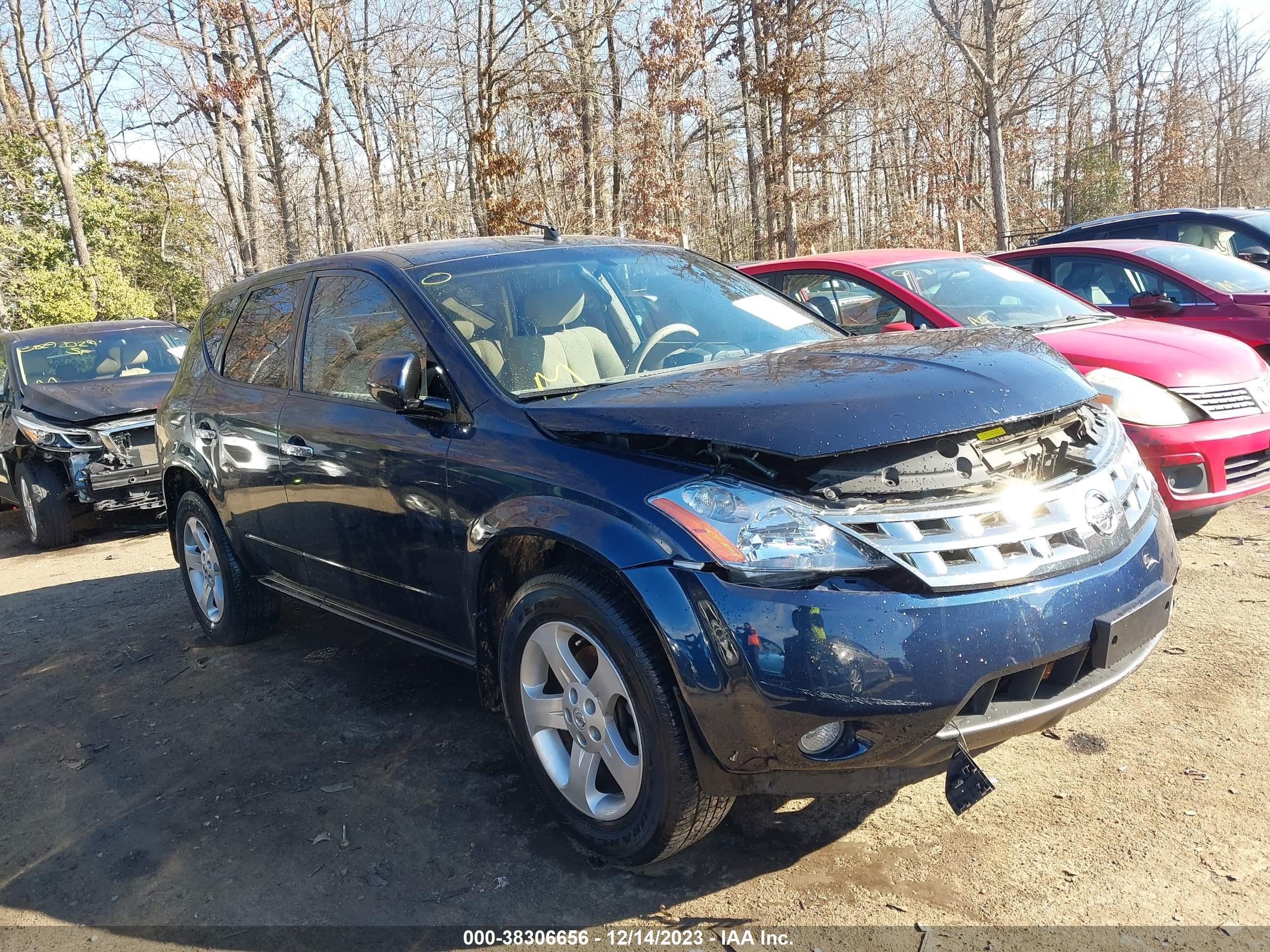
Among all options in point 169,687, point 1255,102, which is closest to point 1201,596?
point 169,687

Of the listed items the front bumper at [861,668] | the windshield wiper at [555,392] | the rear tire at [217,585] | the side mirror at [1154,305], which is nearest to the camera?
the front bumper at [861,668]

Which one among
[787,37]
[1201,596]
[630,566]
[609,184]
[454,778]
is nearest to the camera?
[630,566]

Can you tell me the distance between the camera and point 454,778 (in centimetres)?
325

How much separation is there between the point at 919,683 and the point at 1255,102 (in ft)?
139

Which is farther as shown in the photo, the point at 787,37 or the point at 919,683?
the point at 787,37

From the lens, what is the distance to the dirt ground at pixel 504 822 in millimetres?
2457

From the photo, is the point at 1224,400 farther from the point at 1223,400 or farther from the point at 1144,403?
the point at 1144,403

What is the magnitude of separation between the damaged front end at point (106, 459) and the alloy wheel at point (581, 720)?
6.03 m

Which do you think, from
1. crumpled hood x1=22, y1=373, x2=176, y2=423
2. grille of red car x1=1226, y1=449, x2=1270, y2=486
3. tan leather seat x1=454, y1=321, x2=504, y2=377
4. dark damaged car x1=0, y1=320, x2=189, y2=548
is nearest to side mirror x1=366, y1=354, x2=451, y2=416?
tan leather seat x1=454, y1=321, x2=504, y2=377

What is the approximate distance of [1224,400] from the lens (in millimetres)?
4738

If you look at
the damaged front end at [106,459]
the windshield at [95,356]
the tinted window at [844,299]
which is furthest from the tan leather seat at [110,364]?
the tinted window at [844,299]

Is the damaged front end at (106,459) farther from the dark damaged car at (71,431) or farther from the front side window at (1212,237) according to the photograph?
the front side window at (1212,237)

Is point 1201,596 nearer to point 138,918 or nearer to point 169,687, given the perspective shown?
point 138,918

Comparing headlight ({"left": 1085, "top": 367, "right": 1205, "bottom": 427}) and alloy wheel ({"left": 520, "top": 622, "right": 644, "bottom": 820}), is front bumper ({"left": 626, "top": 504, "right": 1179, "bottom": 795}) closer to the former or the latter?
alloy wheel ({"left": 520, "top": 622, "right": 644, "bottom": 820})
